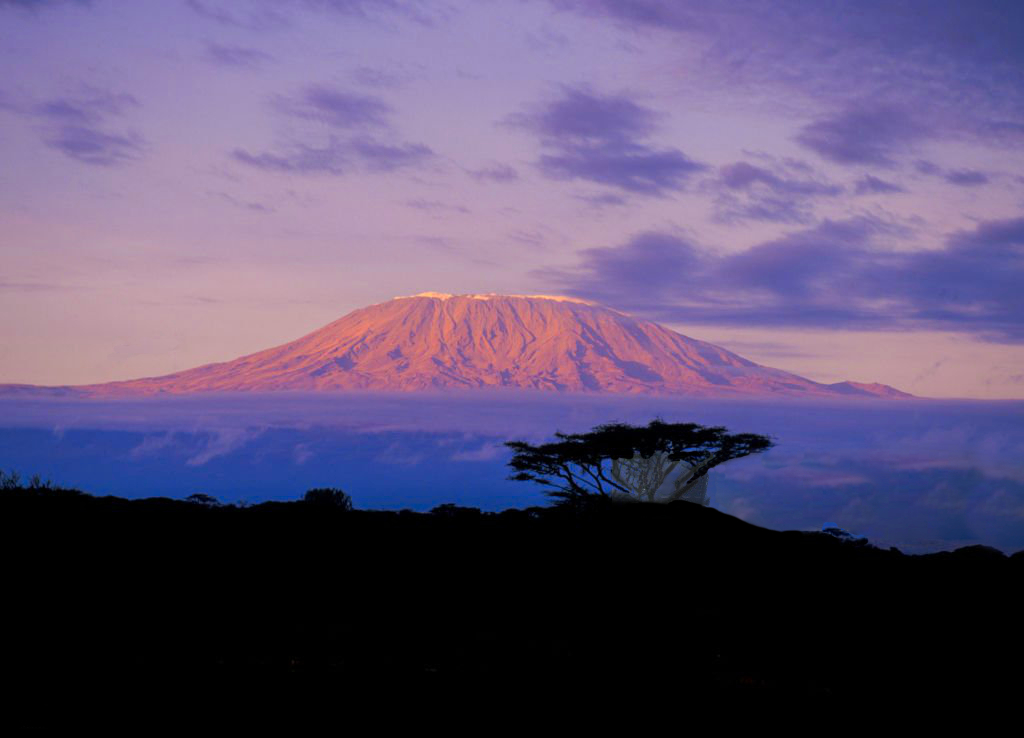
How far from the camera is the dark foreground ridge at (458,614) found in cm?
1357

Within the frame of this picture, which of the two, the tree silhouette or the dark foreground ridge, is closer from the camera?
the dark foreground ridge

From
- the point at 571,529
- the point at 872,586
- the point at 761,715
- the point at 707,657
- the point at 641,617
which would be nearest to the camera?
the point at 761,715

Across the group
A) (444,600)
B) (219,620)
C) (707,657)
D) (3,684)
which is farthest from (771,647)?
(3,684)

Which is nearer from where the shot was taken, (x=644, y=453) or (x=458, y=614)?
(x=458, y=614)

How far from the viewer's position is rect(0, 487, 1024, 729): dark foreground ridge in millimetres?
13570

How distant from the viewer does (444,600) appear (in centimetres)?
1983

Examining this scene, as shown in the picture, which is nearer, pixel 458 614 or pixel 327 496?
pixel 458 614

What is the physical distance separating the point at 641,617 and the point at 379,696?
7.42 metres

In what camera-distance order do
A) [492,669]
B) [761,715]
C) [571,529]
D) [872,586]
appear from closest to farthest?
1. [761,715]
2. [492,669]
3. [872,586]
4. [571,529]

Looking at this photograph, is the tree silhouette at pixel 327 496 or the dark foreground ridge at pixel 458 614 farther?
the tree silhouette at pixel 327 496

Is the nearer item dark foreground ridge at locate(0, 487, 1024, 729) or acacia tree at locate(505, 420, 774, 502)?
dark foreground ridge at locate(0, 487, 1024, 729)

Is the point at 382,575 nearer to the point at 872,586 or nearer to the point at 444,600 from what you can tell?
the point at 444,600

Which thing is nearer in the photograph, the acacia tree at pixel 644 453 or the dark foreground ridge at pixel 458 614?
the dark foreground ridge at pixel 458 614

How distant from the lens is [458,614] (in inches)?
739
